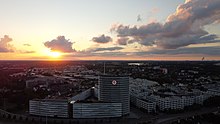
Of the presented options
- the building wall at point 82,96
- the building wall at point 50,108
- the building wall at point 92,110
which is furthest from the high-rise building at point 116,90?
the building wall at point 82,96

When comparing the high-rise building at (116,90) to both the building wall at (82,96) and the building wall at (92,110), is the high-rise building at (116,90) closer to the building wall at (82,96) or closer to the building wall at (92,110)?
the building wall at (92,110)

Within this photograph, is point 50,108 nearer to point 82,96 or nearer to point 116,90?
point 116,90

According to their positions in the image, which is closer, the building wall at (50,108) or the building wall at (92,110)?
the building wall at (92,110)

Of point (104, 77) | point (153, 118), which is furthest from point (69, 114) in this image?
point (153, 118)

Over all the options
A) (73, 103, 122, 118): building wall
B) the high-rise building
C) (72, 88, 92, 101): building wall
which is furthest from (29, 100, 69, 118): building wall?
(72, 88, 92, 101): building wall

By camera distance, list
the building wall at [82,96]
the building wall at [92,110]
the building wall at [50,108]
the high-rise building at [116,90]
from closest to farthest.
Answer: the building wall at [92,110]
the building wall at [50,108]
the high-rise building at [116,90]
the building wall at [82,96]

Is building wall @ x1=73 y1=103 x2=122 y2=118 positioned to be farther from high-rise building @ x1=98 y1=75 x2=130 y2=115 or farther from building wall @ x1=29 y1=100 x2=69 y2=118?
high-rise building @ x1=98 y1=75 x2=130 y2=115
